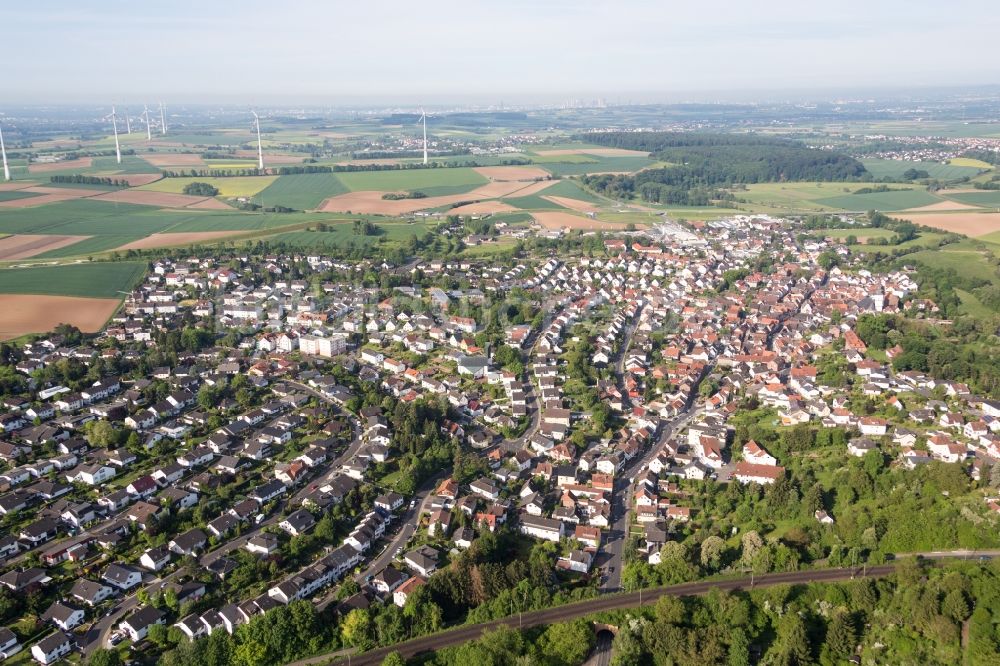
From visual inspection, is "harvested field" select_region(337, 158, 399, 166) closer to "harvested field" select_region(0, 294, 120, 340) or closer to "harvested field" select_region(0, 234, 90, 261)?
"harvested field" select_region(0, 234, 90, 261)

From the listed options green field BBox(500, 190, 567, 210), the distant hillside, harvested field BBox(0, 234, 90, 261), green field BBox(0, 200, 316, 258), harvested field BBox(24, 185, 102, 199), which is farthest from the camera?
the distant hillside

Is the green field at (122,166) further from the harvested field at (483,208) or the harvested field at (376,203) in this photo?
the harvested field at (483,208)

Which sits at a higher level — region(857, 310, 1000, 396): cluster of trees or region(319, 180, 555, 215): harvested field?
region(319, 180, 555, 215): harvested field

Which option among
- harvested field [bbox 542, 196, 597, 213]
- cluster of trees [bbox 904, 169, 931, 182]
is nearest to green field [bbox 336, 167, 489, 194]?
harvested field [bbox 542, 196, 597, 213]

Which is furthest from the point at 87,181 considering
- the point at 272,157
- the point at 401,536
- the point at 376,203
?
the point at 401,536

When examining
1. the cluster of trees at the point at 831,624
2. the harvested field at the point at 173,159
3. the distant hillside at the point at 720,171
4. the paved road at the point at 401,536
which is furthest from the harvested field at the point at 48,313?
the harvested field at the point at 173,159

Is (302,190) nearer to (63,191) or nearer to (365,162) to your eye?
(63,191)

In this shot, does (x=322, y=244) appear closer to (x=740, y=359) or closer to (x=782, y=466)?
(x=740, y=359)
